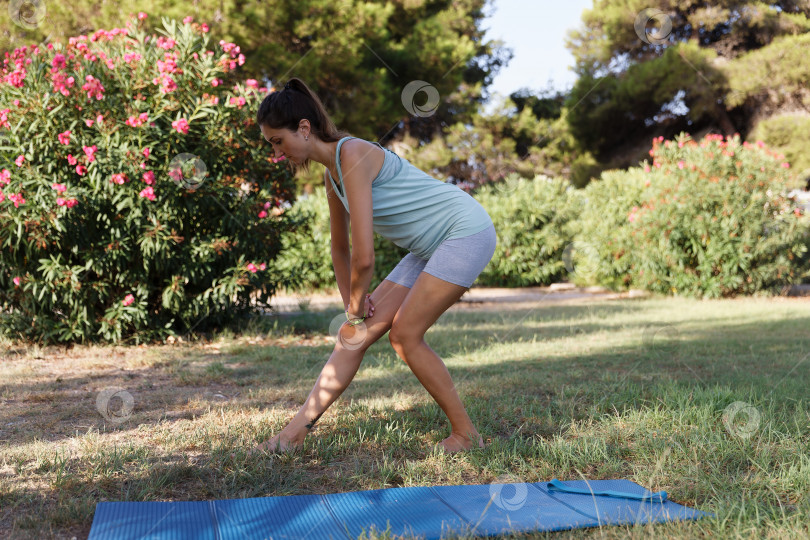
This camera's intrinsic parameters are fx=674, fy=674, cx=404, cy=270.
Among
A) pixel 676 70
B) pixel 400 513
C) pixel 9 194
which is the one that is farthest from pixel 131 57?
pixel 676 70

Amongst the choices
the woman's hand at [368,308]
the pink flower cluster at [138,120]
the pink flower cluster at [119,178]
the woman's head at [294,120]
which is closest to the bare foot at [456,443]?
the woman's hand at [368,308]

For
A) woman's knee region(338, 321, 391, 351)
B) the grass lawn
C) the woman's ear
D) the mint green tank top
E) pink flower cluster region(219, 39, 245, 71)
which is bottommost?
the grass lawn

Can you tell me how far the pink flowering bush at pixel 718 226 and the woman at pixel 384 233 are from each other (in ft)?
25.4

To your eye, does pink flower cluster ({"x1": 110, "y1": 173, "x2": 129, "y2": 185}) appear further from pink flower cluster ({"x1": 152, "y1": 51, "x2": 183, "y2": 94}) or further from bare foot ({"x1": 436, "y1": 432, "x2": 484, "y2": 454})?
bare foot ({"x1": 436, "y1": 432, "x2": 484, "y2": 454})

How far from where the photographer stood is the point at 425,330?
2740mm

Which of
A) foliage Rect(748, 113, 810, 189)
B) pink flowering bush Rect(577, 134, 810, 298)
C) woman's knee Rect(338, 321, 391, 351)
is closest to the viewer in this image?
woman's knee Rect(338, 321, 391, 351)

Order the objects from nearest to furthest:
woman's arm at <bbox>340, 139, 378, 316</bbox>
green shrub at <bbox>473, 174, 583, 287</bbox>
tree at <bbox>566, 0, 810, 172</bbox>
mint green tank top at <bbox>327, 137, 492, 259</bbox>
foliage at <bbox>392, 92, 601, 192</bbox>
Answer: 1. woman's arm at <bbox>340, 139, 378, 316</bbox>
2. mint green tank top at <bbox>327, 137, 492, 259</bbox>
3. green shrub at <bbox>473, 174, 583, 287</bbox>
4. tree at <bbox>566, 0, 810, 172</bbox>
5. foliage at <bbox>392, 92, 601, 192</bbox>

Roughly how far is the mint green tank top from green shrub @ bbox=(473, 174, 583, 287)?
993 centimetres

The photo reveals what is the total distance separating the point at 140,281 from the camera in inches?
223

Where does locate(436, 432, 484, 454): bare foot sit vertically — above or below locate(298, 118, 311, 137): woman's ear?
below

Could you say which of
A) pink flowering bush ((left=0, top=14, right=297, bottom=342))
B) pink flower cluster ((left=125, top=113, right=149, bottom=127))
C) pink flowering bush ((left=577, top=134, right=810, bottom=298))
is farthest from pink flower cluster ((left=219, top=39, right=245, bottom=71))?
pink flowering bush ((left=577, top=134, right=810, bottom=298))

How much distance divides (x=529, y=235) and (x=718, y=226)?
3.89 m

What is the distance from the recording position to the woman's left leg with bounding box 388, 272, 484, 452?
271 cm

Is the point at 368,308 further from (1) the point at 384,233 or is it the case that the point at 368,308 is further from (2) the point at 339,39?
(2) the point at 339,39
